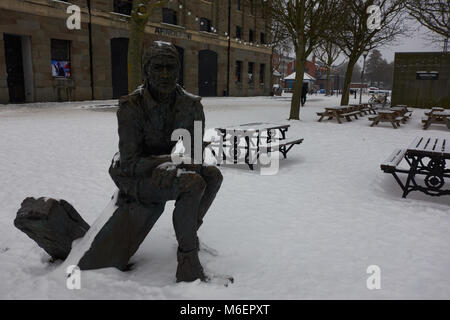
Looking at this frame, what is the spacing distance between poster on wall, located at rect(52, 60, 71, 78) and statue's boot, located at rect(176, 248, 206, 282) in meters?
20.8

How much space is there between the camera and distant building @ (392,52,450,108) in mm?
23031

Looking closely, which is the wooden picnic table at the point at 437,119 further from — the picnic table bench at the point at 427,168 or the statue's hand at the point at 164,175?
the statue's hand at the point at 164,175

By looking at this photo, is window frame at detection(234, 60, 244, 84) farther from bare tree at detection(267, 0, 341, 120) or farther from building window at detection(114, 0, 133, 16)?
bare tree at detection(267, 0, 341, 120)

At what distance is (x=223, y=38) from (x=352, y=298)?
33.4 metres

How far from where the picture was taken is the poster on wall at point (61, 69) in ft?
67.3

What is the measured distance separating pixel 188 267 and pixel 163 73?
1.46m

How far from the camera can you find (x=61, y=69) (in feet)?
68.5

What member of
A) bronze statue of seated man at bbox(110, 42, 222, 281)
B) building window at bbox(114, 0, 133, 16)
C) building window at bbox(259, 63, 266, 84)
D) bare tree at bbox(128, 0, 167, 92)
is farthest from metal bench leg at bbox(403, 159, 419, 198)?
building window at bbox(259, 63, 266, 84)

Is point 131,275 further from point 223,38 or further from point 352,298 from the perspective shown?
point 223,38

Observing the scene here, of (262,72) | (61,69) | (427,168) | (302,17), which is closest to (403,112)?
(302,17)

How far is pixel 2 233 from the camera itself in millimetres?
3881

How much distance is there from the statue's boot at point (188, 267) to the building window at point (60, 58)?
68.1ft
